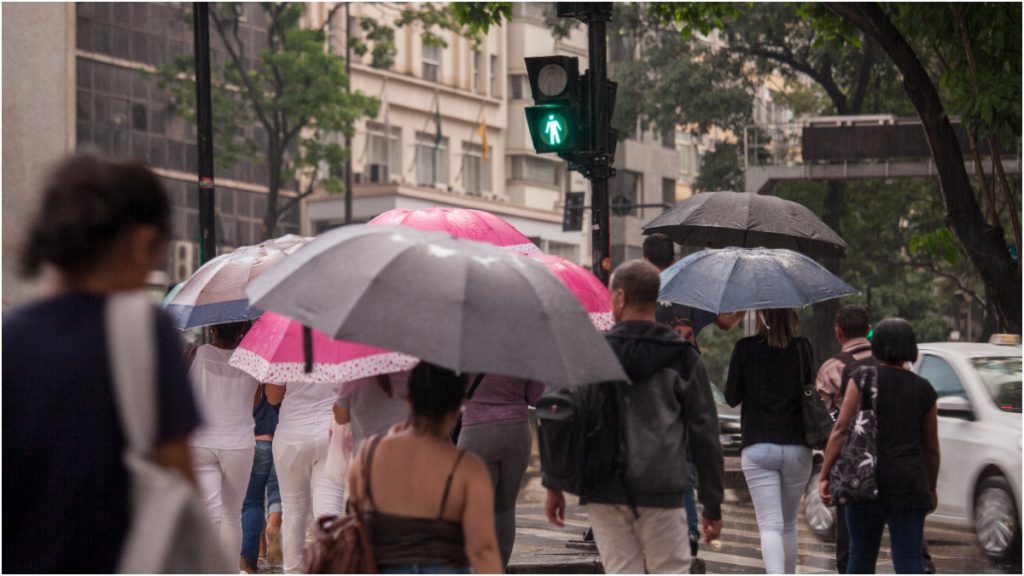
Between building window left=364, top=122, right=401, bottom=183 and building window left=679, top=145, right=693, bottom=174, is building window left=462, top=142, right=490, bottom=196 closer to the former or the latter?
building window left=364, top=122, right=401, bottom=183

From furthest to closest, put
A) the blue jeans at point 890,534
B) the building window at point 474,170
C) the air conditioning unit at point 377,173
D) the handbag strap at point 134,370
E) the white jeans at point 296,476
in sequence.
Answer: the building window at point 474,170 < the air conditioning unit at point 377,173 < the white jeans at point 296,476 < the blue jeans at point 890,534 < the handbag strap at point 134,370

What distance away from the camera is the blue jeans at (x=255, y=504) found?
1037 centimetres

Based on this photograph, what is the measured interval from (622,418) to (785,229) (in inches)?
190

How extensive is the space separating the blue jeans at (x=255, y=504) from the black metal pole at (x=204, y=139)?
7.59 ft

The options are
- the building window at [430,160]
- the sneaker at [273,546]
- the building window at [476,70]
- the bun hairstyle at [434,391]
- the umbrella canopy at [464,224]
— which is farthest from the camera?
the building window at [476,70]

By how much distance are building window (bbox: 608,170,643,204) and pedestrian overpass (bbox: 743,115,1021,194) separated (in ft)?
103

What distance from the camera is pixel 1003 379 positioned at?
12023 millimetres

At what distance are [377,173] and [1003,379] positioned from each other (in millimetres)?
41161

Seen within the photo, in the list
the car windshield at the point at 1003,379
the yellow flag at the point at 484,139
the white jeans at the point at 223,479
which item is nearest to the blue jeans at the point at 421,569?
the white jeans at the point at 223,479

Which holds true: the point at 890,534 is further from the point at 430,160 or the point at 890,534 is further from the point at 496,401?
the point at 430,160

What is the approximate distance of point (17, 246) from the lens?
11.6 feet

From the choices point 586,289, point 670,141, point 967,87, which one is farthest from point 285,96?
point 586,289

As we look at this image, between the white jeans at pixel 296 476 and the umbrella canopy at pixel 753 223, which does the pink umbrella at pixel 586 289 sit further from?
the umbrella canopy at pixel 753 223

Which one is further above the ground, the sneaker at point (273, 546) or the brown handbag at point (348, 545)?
the brown handbag at point (348, 545)
